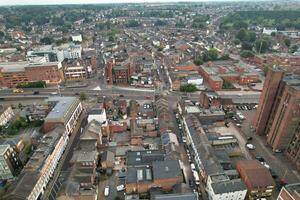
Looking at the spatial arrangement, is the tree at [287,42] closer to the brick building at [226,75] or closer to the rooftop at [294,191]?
the brick building at [226,75]

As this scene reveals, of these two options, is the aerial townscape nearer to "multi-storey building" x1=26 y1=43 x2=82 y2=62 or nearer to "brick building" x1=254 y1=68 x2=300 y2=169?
"brick building" x1=254 y1=68 x2=300 y2=169

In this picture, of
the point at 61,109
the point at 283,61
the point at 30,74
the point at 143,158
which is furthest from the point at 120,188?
the point at 283,61

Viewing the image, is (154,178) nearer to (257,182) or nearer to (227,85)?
(257,182)

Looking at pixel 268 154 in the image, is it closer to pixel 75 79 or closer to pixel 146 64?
pixel 146 64


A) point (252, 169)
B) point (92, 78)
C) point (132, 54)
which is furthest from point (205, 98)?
point (132, 54)

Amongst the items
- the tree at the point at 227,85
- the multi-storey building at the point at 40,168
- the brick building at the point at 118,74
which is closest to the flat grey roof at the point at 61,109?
the multi-storey building at the point at 40,168

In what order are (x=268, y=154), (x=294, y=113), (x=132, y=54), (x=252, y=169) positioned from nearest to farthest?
(x=252, y=169) → (x=294, y=113) → (x=268, y=154) → (x=132, y=54)

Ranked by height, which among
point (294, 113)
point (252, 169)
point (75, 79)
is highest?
point (294, 113)

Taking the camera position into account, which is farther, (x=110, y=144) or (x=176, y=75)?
(x=176, y=75)

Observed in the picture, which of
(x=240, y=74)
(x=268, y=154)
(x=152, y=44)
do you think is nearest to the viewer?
(x=268, y=154)
